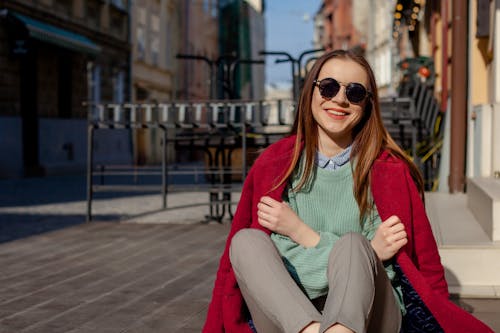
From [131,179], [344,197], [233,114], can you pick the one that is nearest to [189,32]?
[131,179]

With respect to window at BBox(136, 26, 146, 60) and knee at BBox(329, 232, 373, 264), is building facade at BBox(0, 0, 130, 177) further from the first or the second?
knee at BBox(329, 232, 373, 264)

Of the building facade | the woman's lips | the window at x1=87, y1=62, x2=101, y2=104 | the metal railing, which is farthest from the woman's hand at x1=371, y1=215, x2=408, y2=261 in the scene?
the window at x1=87, y1=62, x2=101, y2=104

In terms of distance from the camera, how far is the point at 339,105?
9.01 feet

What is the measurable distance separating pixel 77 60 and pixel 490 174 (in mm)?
18022

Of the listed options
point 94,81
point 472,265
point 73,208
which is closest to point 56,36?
point 94,81

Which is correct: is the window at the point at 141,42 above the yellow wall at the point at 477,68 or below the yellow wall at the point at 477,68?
above

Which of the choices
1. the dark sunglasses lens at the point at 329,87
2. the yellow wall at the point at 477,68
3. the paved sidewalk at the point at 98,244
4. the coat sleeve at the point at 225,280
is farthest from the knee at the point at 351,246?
the yellow wall at the point at 477,68

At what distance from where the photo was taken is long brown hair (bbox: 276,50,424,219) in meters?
2.69

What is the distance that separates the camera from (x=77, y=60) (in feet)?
75.7

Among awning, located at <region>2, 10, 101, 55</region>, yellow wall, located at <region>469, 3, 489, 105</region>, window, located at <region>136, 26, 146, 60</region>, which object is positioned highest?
window, located at <region>136, 26, 146, 60</region>

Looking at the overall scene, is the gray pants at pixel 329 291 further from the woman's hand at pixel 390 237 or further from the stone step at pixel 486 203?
the stone step at pixel 486 203

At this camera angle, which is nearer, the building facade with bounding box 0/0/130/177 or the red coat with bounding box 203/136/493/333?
the red coat with bounding box 203/136/493/333

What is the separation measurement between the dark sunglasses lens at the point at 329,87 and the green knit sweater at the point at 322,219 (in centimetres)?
23

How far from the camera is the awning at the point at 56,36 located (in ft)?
60.4
